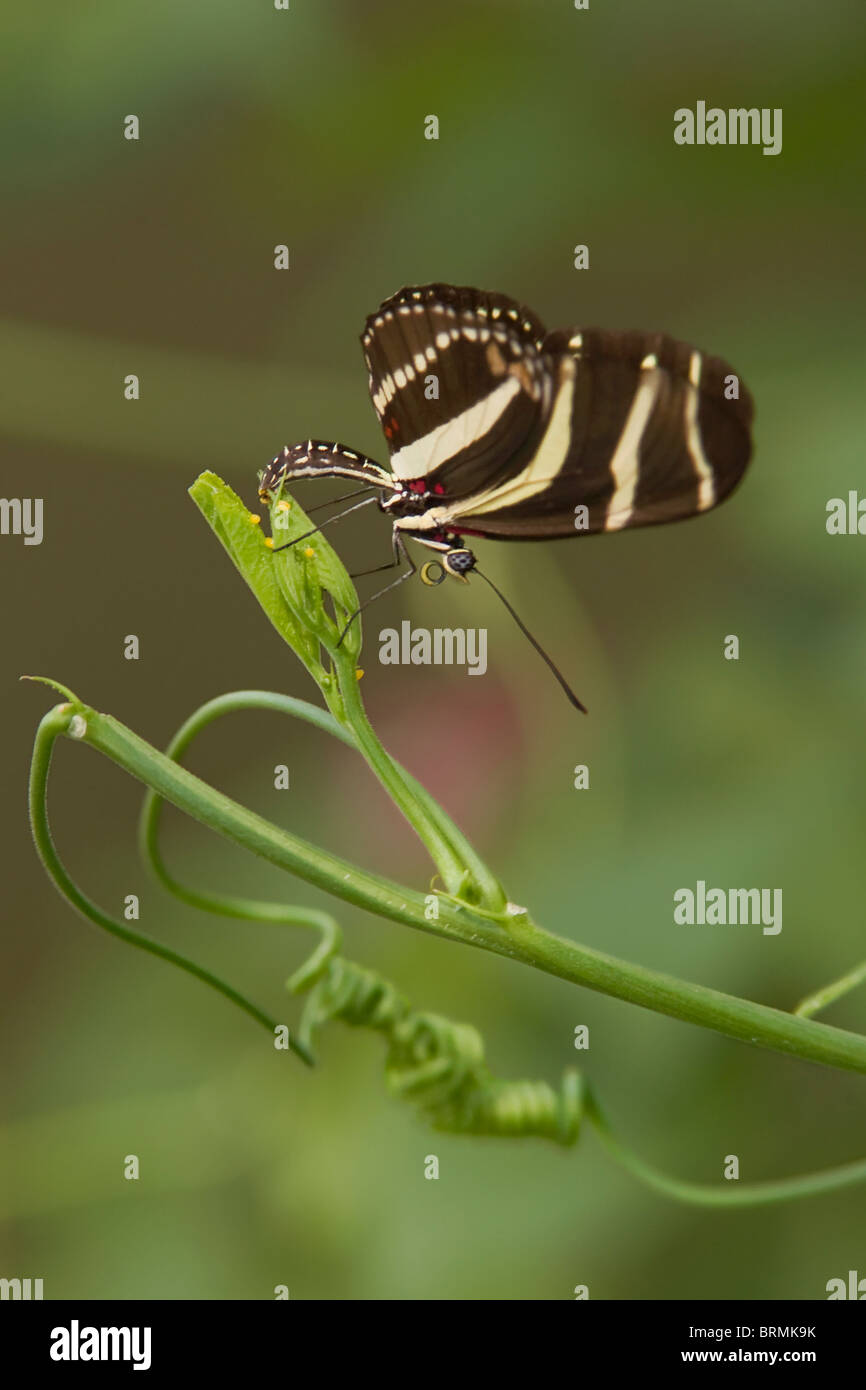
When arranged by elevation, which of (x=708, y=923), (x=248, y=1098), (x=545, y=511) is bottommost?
(x=248, y=1098)

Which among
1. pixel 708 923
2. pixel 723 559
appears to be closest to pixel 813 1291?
pixel 708 923

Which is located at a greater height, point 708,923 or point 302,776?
point 302,776

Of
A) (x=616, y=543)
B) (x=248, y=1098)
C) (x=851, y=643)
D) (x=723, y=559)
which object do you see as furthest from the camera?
(x=616, y=543)

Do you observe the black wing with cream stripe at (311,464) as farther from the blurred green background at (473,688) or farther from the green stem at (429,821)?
the blurred green background at (473,688)

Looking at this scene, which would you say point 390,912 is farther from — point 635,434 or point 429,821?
point 635,434

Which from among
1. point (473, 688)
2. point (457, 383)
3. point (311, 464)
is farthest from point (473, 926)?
point (473, 688)

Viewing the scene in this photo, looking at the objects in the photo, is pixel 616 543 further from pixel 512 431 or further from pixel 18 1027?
pixel 512 431

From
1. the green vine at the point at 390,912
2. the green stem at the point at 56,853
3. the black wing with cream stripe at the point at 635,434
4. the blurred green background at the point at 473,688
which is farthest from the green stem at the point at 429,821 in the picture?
the blurred green background at the point at 473,688
